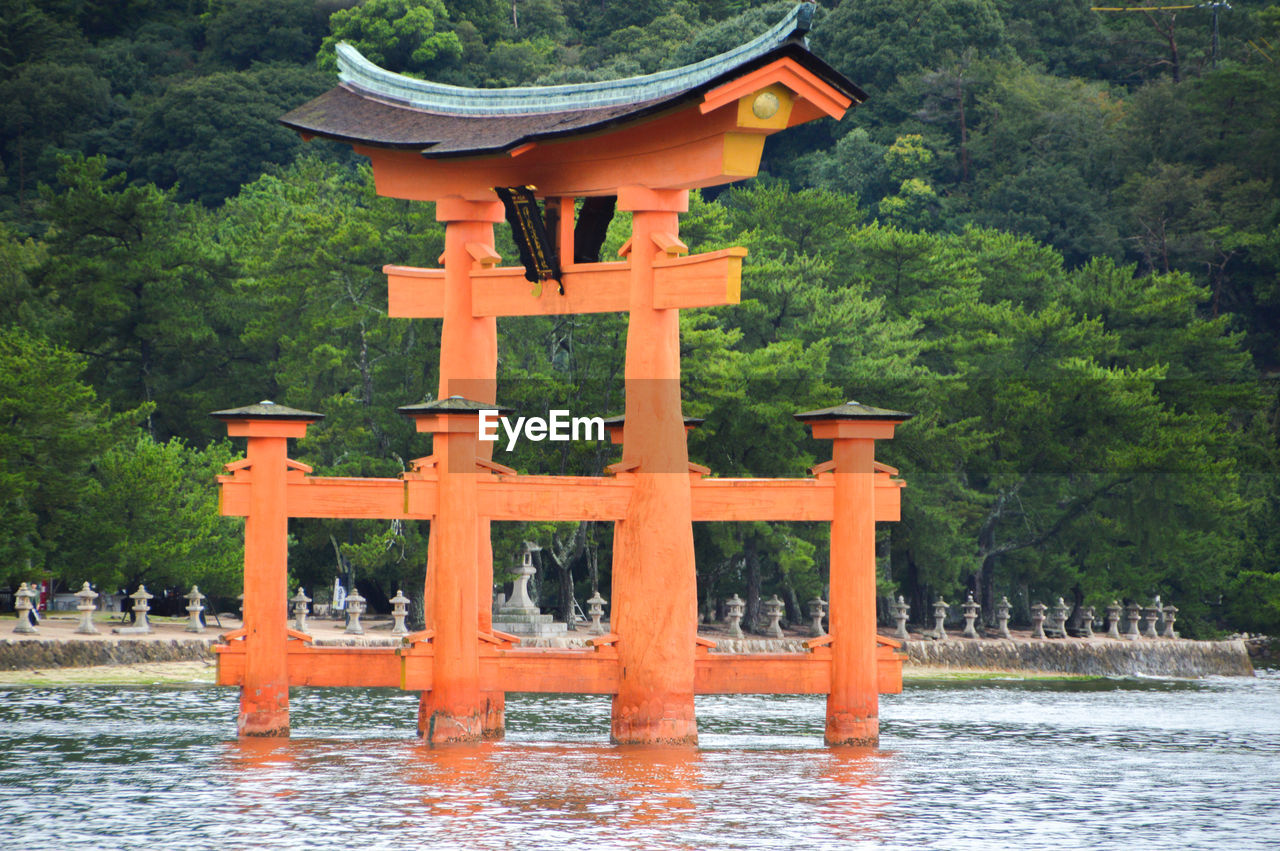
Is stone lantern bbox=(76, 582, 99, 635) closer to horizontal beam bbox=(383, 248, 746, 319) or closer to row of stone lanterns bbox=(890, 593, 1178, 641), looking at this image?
horizontal beam bbox=(383, 248, 746, 319)

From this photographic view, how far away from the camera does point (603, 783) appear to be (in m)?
22.2

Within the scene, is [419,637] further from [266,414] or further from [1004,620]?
[1004,620]

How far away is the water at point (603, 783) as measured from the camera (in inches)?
776

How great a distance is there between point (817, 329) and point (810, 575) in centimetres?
685

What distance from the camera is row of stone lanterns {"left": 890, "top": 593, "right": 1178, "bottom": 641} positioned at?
47.1 metres

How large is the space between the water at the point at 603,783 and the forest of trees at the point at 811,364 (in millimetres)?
10936

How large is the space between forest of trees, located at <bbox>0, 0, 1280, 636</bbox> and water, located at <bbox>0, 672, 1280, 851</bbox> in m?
10.9

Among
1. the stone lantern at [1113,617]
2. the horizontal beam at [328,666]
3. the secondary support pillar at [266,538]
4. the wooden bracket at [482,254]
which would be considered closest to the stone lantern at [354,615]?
the wooden bracket at [482,254]

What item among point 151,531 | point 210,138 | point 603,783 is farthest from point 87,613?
point 210,138

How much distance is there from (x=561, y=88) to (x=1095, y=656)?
2708 centimetres

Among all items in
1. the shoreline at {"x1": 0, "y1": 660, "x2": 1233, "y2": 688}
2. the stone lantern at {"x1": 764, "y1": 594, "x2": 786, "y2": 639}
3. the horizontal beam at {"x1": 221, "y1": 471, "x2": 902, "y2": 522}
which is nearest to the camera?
the horizontal beam at {"x1": 221, "y1": 471, "x2": 902, "y2": 522}

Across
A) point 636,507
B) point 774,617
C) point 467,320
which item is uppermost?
point 467,320

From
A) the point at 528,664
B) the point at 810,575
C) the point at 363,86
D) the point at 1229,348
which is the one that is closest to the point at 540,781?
the point at 528,664

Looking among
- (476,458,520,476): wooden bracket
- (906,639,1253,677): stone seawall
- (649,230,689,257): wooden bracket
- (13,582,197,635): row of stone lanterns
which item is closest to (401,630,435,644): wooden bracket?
(476,458,520,476): wooden bracket
